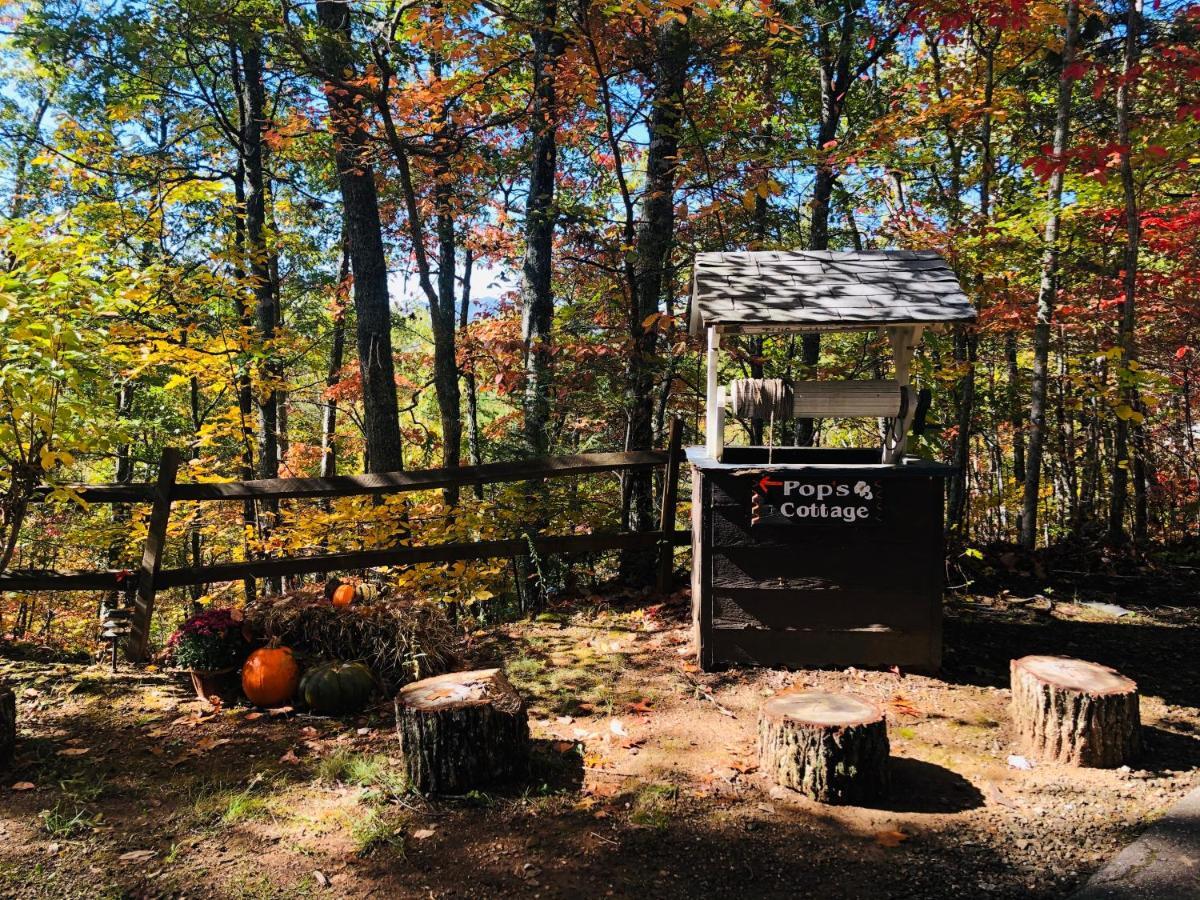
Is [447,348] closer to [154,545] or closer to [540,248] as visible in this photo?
[540,248]

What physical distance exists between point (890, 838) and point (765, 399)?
2.55 meters

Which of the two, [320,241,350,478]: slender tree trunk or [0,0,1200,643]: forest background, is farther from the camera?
[320,241,350,478]: slender tree trunk

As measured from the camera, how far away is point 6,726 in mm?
3617

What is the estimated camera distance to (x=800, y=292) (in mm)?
4609

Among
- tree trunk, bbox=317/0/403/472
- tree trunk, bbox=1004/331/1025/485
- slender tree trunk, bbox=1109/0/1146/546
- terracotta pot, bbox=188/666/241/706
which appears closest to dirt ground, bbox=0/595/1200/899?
terracotta pot, bbox=188/666/241/706

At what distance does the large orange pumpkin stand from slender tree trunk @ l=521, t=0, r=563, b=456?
3550 millimetres

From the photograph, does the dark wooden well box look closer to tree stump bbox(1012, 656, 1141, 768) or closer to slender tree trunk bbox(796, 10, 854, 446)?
tree stump bbox(1012, 656, 1141, 768)

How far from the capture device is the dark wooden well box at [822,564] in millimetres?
4430

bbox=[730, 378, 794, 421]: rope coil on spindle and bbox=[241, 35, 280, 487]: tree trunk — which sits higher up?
bbox=[241, 35, 280, 487]: tree trunk

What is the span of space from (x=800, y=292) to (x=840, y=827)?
3128 mm

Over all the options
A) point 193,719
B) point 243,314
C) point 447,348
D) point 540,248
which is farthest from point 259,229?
point 193,719

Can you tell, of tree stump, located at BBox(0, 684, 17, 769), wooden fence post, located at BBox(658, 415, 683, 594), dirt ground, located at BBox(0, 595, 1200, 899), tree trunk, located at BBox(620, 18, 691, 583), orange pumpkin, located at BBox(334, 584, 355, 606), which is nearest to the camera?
dirt ground, located at BBox(0, 595, 1200, 899)

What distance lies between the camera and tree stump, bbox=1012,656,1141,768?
11.1ft

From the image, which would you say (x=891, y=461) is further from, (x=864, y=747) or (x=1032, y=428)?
(x=1032, y=428)
